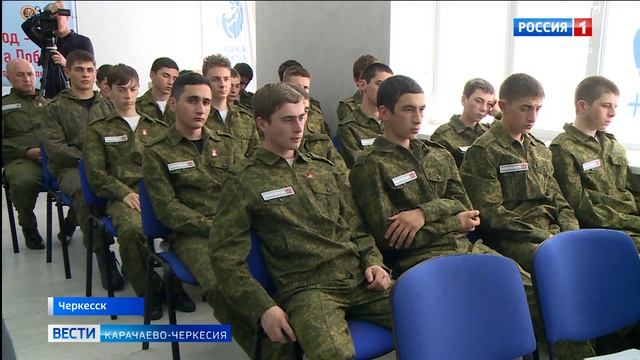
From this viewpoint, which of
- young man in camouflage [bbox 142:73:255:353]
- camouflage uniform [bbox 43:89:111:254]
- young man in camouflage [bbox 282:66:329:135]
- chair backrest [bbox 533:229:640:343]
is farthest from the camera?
young man in camouflage [bbox 282:66:329:135]

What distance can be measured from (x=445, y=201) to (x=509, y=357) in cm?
81

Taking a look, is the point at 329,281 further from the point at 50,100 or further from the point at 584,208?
the point at 50,100

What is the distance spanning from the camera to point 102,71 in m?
2.63

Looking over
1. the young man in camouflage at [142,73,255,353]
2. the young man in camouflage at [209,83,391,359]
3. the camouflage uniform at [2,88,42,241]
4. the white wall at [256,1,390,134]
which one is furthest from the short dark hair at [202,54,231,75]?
the young man in camouflage at [209,83,391,359]

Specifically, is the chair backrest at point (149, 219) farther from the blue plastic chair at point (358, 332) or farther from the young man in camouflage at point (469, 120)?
the young man in camouflage at point (469, 120)

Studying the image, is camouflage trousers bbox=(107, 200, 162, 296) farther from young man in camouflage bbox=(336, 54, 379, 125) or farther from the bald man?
young man in camouflage bbox=(336, 54, 379, 125)

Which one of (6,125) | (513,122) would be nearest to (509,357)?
(513,122)

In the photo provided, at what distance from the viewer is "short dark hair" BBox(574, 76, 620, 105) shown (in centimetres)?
272

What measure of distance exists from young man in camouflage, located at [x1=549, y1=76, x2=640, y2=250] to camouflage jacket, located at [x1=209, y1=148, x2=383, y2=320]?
4.11 feet

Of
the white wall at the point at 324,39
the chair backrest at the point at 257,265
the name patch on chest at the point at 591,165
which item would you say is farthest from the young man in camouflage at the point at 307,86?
the chair backrest at the point at 257,265

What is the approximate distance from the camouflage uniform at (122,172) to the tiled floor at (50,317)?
30 centimetres

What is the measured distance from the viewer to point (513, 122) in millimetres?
2471

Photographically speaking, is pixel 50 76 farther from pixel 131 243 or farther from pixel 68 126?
pixel 68 126

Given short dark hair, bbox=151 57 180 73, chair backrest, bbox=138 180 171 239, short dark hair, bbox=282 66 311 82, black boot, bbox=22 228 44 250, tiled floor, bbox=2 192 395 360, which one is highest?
short dark hair, bbox=151 57 180 73
